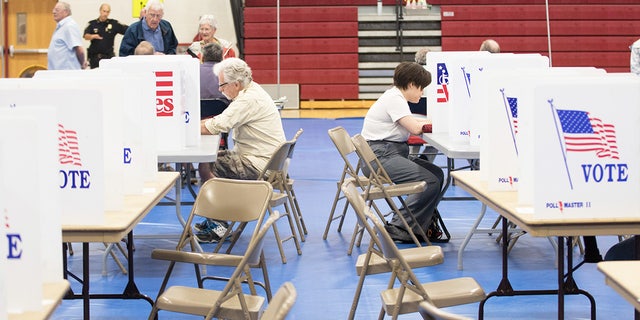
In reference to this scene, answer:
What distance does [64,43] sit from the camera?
10.3 m

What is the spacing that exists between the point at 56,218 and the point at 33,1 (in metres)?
13.5

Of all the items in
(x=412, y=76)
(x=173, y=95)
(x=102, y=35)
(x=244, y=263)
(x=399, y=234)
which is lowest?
(x=399, y=234)

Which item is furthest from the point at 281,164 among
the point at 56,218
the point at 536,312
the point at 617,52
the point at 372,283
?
the point at 617,52

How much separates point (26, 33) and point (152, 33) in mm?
6723

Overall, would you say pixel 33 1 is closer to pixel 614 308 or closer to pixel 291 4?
pixel 291 4

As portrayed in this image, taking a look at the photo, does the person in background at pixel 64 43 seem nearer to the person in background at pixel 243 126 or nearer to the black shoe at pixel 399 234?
the person in background at pixel 243 126

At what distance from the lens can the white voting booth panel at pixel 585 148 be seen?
3.67m

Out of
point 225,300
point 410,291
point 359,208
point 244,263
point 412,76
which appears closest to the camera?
point 244,263

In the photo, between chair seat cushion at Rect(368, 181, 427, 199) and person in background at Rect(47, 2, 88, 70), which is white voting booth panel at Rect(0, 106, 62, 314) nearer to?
chair seat cushion at Rect(368, 181, 427, 199)

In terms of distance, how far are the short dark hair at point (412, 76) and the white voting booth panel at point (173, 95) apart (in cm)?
144

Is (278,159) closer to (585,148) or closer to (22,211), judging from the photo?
(585,148)


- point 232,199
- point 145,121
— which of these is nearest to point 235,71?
point 145,121

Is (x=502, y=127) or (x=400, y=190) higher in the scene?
(x=502, y=127)

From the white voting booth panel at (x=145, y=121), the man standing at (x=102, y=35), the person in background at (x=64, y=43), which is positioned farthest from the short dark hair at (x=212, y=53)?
the man standing at (x=102, y=35)
